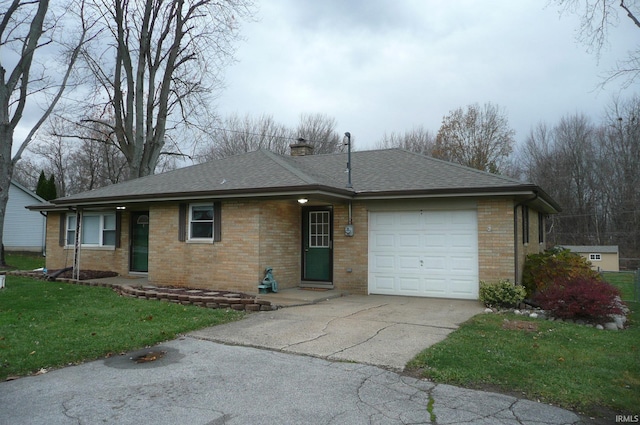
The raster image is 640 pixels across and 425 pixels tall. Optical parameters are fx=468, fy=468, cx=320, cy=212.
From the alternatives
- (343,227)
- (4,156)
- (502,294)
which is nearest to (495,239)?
(502,294)

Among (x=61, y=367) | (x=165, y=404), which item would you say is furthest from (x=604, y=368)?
(x=61, y=367)

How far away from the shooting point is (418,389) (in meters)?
5.07

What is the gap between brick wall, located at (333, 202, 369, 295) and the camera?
40.4 feet

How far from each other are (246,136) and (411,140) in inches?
552

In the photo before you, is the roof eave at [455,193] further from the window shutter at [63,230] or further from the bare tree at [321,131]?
the bare tree at [321,131]

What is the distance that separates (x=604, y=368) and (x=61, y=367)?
6.76 meters

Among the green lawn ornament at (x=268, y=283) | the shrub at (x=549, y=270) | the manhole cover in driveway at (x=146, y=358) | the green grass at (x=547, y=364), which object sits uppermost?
the shrub at (x=549, y=270)

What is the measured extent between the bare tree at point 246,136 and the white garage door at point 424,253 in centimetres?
2671

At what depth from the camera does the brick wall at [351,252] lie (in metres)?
12.3

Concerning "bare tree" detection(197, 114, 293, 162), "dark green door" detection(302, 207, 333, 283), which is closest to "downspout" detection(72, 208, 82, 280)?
"dark green door" detection(302, 207, 333, 283)

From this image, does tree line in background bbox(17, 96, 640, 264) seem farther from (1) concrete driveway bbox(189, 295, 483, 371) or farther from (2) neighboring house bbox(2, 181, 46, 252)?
(1) concrete driveway bbox(189, 295, 483, 371)

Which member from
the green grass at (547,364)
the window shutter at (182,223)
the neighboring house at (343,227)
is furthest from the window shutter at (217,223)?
the green grass at (547,364)

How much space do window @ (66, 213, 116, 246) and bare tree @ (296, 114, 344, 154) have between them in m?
23.7

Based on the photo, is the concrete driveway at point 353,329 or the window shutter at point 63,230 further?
the window shutter at point 63,230
